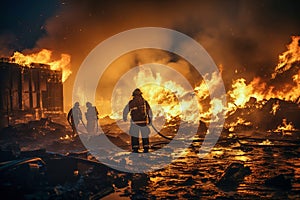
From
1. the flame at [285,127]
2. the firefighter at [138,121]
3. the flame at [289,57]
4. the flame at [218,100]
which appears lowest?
Answer: the flame at [285,127]

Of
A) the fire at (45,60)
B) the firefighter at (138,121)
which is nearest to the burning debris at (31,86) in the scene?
the fire at (45,60)

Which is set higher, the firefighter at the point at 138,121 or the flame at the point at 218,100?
the flame at the point at 218,100

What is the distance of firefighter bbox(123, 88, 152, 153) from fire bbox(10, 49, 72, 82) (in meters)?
13.9

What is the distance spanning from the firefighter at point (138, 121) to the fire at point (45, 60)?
13.9 metres

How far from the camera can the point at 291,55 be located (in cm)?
2080

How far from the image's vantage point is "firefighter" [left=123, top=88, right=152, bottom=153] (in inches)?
352

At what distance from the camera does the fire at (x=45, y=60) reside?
19.7 m

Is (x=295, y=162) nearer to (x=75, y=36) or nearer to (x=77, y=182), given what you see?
(x=77, y=182)

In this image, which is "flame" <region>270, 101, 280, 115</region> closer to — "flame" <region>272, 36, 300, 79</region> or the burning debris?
"flame" <region>272, 36, 300, 79</region>

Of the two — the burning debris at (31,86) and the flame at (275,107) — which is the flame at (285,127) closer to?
the flame at (275,107)

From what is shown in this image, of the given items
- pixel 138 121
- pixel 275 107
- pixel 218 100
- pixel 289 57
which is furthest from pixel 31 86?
pixel 289 57

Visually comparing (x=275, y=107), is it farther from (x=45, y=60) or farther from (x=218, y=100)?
(x=45, y=60)

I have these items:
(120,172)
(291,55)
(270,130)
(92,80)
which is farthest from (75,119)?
(291,55)

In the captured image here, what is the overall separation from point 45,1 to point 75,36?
187 inches
